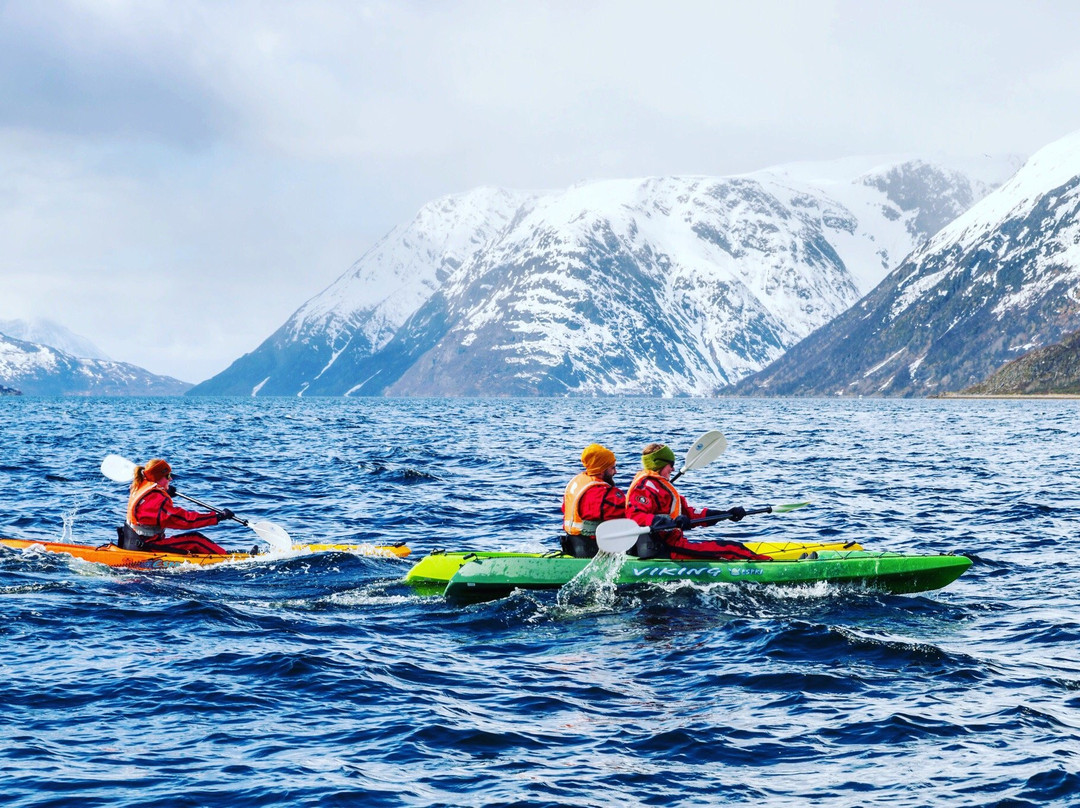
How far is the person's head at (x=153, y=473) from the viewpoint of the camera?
1672 cm

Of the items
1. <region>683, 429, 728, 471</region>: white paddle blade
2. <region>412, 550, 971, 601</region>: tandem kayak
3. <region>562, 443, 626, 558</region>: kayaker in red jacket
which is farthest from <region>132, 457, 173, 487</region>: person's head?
<region>683, 429, 728, 471</region>: white paddle blade

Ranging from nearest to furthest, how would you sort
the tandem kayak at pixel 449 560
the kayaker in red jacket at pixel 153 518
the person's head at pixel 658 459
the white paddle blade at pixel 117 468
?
1. the person's head at pixel 658 459
2. the tandem kayak at pixel 449 560
3. the kayaker in red jacket at pixel 153 518
4. the white paddle blade at pixel 117 468

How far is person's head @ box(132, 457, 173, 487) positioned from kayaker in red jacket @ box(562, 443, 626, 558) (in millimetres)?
6613

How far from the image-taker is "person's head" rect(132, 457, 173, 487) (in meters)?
16.7

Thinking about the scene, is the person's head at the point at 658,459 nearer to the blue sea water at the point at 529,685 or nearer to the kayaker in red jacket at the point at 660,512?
the kayaker in red jacket at the point at 660,512

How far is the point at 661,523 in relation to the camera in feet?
48.0

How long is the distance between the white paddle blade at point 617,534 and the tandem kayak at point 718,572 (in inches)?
32.4

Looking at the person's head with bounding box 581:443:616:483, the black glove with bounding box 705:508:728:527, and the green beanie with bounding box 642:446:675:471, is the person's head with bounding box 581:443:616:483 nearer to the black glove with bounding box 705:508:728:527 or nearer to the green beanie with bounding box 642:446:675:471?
the green beanie with bounding box 642:446:675:471

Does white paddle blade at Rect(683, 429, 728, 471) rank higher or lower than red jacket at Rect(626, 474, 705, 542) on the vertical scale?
higher

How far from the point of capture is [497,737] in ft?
29.7

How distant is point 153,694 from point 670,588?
732cm

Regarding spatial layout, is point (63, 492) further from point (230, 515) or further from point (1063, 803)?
point (1063, 803)

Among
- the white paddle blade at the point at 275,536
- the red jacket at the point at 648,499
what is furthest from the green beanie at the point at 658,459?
the white paddle blade at the point at 275,536

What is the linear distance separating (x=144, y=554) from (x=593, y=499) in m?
7.33
